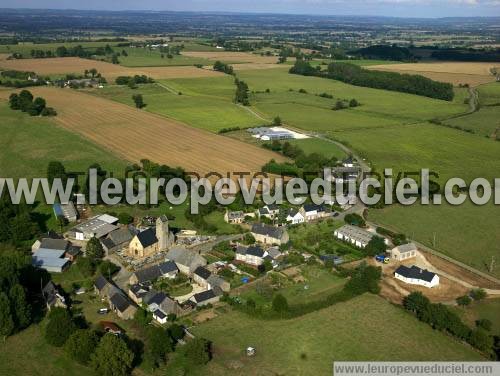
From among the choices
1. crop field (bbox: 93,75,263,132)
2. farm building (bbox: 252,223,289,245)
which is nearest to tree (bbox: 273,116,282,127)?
crop field (bbox: 93,75,263,132)

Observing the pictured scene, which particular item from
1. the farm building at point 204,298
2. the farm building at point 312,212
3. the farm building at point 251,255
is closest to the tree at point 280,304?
the farm building at point 204,298

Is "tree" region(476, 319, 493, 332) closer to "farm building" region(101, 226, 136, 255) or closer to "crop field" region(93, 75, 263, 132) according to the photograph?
"farm building" region(101, 226, 136, 255)

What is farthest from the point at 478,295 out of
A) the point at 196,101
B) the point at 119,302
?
the point at 196,101

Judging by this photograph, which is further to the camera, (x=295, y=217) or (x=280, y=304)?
(x=295, y=217)

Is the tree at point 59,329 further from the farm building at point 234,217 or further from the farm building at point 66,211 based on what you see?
the farm building at point 234,217

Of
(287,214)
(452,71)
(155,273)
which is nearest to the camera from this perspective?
(155,273)

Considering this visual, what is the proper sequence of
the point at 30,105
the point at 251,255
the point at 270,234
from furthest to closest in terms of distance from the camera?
1. the point at 30,105
2. the point at 270,234
3. the point at 251,255

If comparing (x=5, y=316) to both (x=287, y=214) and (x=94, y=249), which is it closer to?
(x=94, y=249)
